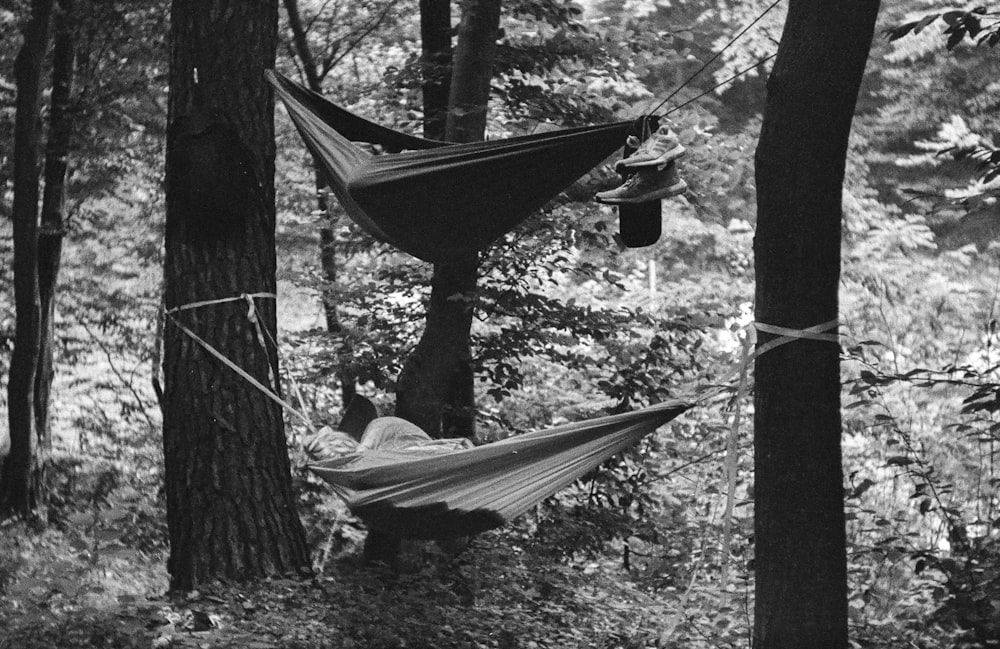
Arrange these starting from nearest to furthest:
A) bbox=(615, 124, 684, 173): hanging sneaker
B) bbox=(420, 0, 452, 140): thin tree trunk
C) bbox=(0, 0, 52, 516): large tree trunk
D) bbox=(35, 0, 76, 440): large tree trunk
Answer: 1. bbox=(615, 124, 684, 173): hanging sneaker
2. bbox=(420, 0, 452, 140): thin tree trunk
3. bbox=(0, 0, 52, 516): large tree trunk
4. bbox=(35, 0, 76, 440): large tree trunk

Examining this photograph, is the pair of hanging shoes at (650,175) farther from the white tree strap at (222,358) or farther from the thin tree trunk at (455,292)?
the thin tree trunk at (455,292)

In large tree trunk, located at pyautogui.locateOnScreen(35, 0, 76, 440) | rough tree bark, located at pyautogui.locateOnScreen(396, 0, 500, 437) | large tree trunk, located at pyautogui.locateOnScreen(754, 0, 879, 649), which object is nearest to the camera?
large tree trunk, located at pyautogui.locateOnScreen(754, 0, 879, 649)

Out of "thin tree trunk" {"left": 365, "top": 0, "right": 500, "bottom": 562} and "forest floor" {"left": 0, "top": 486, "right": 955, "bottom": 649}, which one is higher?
"thin tree trunk" {"left": 365, "top": 0, "right": 500, "bottom": 562}

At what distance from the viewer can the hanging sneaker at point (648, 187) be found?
2.27 m

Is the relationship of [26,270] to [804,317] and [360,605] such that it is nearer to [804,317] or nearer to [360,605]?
[360,605]

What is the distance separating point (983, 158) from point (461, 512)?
5.97ft

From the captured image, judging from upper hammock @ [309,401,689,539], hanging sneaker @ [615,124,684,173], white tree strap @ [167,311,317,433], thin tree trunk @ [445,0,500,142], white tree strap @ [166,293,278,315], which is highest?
thin tree trunk @ [445,0,500,142]

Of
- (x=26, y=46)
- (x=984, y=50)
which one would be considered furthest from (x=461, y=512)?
(x=984, y=50)

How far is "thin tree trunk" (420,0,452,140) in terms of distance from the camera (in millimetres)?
4305

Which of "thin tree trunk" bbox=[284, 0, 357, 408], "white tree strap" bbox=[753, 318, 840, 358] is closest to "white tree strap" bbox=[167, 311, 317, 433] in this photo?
"white tree strap" bbox=[753, 318, 840, 358]

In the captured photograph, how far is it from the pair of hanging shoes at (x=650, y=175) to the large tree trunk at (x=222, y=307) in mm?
1431

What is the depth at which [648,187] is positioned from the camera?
2287 mm

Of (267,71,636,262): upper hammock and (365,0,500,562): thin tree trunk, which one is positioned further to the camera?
(365,0,500,562): thin tree trunk

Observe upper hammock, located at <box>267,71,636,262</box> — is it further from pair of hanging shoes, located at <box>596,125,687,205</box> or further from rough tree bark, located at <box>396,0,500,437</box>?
rough tree bark, located at <box>396,0,500,437</box>
